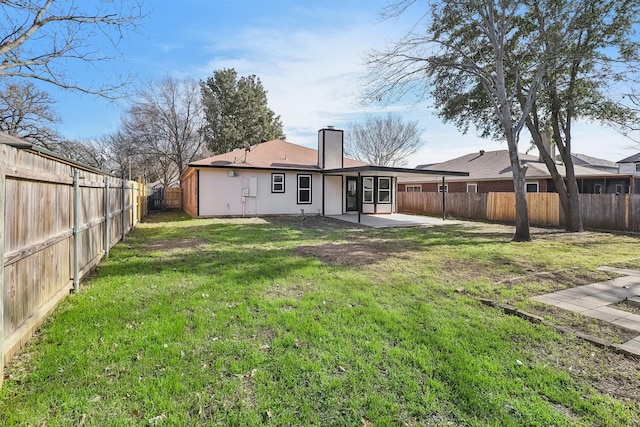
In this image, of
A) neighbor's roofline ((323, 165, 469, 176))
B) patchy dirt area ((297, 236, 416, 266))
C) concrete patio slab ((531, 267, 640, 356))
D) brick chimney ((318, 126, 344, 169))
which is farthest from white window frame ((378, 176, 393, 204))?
concrete patio slab ((531, 267, 640, 356))

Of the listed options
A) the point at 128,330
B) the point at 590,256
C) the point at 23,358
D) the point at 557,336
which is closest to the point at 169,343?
the point at 128,330

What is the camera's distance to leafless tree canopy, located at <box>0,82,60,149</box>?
59.9 feet

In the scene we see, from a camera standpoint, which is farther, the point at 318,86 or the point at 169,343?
the point at 318,86

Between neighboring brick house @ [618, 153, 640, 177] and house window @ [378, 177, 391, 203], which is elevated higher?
neighboring brick house @ [618, 153, 640, 177]

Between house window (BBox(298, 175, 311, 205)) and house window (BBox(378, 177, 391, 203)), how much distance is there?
3.96m

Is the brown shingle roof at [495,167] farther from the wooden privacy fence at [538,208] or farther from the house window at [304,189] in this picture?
the house window at [304,189]

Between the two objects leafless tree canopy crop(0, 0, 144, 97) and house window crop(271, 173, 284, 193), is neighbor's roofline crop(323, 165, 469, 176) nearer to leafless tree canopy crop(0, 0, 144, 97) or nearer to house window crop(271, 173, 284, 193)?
house window crop(271, 173, 284, 193)

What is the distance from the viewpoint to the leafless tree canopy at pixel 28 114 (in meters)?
18.2

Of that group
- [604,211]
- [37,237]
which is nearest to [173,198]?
[37,237]

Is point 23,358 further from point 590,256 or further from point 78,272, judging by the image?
point 590,256

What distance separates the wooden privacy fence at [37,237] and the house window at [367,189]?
1427 cm

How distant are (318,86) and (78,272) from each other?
12.6m

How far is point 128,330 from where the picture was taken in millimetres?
3428

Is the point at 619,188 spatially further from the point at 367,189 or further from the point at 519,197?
the point at 367,189
